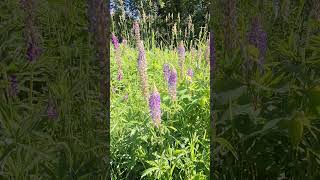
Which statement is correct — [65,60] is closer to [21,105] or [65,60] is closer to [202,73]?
[21,105]

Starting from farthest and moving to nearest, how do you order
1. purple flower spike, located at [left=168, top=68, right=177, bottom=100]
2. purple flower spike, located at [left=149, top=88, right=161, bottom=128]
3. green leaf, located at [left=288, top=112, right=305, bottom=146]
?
purple flower spike, located at [left=168, top=68, right=177, bottom=100], purple flower spike, located at [left=149, top=88, right=161, bottom=128], green leaf, located at [left=288, top=112, right=305, bottom=146]

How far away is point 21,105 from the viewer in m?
1.37

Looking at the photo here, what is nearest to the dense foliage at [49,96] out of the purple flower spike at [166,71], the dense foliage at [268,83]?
the dense foliage at [268,83]

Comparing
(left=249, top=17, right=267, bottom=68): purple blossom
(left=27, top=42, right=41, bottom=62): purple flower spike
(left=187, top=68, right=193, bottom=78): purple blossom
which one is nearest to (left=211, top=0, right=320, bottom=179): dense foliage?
(left=249, top=17, right=267, bottom=68): purple blossom

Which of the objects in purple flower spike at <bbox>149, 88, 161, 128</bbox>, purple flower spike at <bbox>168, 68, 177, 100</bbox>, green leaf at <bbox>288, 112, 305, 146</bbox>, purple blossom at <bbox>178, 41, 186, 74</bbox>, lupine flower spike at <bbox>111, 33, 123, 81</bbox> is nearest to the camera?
green leaf at <bbox>288, 112, 305, 146</bbox>

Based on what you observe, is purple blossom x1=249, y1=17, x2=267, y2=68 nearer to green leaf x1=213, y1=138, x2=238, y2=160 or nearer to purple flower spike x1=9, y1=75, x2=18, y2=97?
green leaf x1=213, y1=138, x2=238, y2=160

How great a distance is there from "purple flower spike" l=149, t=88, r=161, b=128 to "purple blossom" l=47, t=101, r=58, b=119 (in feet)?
1.28

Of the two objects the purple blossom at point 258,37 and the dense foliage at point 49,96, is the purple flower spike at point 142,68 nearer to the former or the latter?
the dense foliage at point 49,96

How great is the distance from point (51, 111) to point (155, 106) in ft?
1.37

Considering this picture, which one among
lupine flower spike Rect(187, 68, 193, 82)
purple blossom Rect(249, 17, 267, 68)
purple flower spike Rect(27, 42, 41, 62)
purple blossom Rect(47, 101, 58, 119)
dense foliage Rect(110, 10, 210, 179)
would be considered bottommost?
dense foliage Rect(110, 10, 210, 179)

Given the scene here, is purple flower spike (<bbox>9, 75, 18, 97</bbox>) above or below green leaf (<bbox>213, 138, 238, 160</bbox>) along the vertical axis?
above

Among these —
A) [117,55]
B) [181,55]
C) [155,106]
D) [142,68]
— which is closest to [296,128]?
[155,106]

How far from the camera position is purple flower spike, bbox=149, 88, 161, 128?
5.47 ft

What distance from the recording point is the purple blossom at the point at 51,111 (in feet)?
4.56
